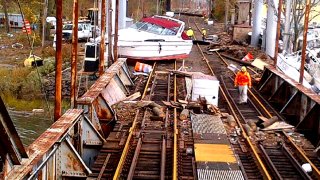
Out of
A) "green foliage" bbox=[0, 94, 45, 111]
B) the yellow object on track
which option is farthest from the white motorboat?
the yellow object on track

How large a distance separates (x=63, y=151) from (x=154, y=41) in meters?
16.6

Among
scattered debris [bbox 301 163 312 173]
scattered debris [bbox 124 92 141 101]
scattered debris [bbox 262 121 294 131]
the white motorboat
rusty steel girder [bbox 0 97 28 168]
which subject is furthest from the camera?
the white motorboat

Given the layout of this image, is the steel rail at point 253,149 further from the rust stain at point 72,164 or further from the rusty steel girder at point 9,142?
the rusty steel girder at point 9,142

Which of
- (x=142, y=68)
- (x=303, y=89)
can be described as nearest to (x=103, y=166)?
(x=303, y=89)

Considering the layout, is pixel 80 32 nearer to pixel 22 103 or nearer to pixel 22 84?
pixel 22 84

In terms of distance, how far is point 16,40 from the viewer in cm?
4806

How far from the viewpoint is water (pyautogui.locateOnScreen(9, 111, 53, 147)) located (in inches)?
803

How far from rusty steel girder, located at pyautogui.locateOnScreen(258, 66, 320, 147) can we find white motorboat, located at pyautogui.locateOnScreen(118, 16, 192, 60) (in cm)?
624

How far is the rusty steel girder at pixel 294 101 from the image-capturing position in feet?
46.0

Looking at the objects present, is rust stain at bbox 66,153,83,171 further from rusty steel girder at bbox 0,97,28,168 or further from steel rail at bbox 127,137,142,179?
rusty steel girder at bbox 0,97,28,168

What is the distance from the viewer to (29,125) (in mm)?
21672

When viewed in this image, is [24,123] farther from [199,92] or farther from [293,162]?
[293,162]

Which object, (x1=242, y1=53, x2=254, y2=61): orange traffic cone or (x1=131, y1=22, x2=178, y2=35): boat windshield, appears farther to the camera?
(x1=242, y1=53, x2=254, y2=61): orange traffic cone

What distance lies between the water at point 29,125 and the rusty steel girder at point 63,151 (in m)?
8.74
